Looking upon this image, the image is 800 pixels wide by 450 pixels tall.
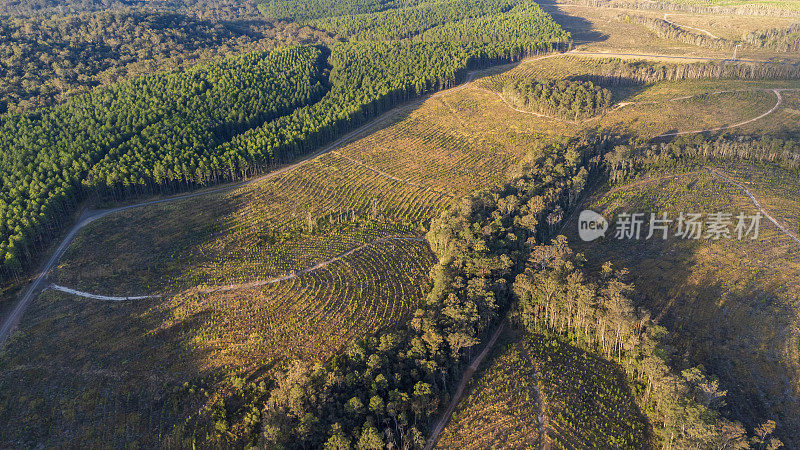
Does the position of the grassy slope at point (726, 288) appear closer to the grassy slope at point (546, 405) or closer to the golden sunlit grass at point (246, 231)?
the grassy slope at point (546, 405)

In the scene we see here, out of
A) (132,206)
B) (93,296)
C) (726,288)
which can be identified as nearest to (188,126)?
(132,206)

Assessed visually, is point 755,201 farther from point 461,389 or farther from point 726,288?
point 461,389

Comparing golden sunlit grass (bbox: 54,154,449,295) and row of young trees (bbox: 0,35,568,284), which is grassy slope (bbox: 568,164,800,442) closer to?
golden sunlit grass (bbox: 54,154,449,295)

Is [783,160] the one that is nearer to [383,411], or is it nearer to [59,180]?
[383,411]

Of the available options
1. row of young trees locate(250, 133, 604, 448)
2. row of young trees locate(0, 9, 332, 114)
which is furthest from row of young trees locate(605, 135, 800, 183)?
row of young trees locate(0, 9, 332, 114)

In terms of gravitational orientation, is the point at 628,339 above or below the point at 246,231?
below
